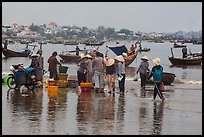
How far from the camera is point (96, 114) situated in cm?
1325

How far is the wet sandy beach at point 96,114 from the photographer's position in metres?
11.1

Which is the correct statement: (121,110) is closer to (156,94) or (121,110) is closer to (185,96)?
(156,94)

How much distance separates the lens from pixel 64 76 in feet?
68.9

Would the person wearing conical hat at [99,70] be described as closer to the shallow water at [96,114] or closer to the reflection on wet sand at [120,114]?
the shallow water at [96,114]

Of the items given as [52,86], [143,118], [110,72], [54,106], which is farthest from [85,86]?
[143,118]

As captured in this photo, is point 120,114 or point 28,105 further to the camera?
point 28,105

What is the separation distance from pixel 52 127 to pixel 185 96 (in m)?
9.48

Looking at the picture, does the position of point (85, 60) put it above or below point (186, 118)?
above

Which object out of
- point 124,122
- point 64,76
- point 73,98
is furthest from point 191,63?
point 124,122

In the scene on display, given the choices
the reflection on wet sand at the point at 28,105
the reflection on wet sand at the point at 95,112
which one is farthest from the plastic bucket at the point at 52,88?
the reflection on wet sand at the point at 95,112

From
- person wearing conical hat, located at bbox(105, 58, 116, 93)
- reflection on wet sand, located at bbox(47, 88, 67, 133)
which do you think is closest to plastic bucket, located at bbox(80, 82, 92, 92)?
reflection on wet sand, located at bbox(47, 88, 67, 133)

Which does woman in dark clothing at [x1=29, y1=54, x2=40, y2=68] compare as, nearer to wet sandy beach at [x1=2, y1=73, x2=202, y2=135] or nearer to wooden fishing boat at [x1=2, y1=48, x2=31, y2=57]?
wet sandy beach at [x1=2, y1=73, x2=202, y2=135]

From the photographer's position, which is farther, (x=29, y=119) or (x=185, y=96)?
(x=185, y=96)

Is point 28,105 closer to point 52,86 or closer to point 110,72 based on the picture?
point 52,86
